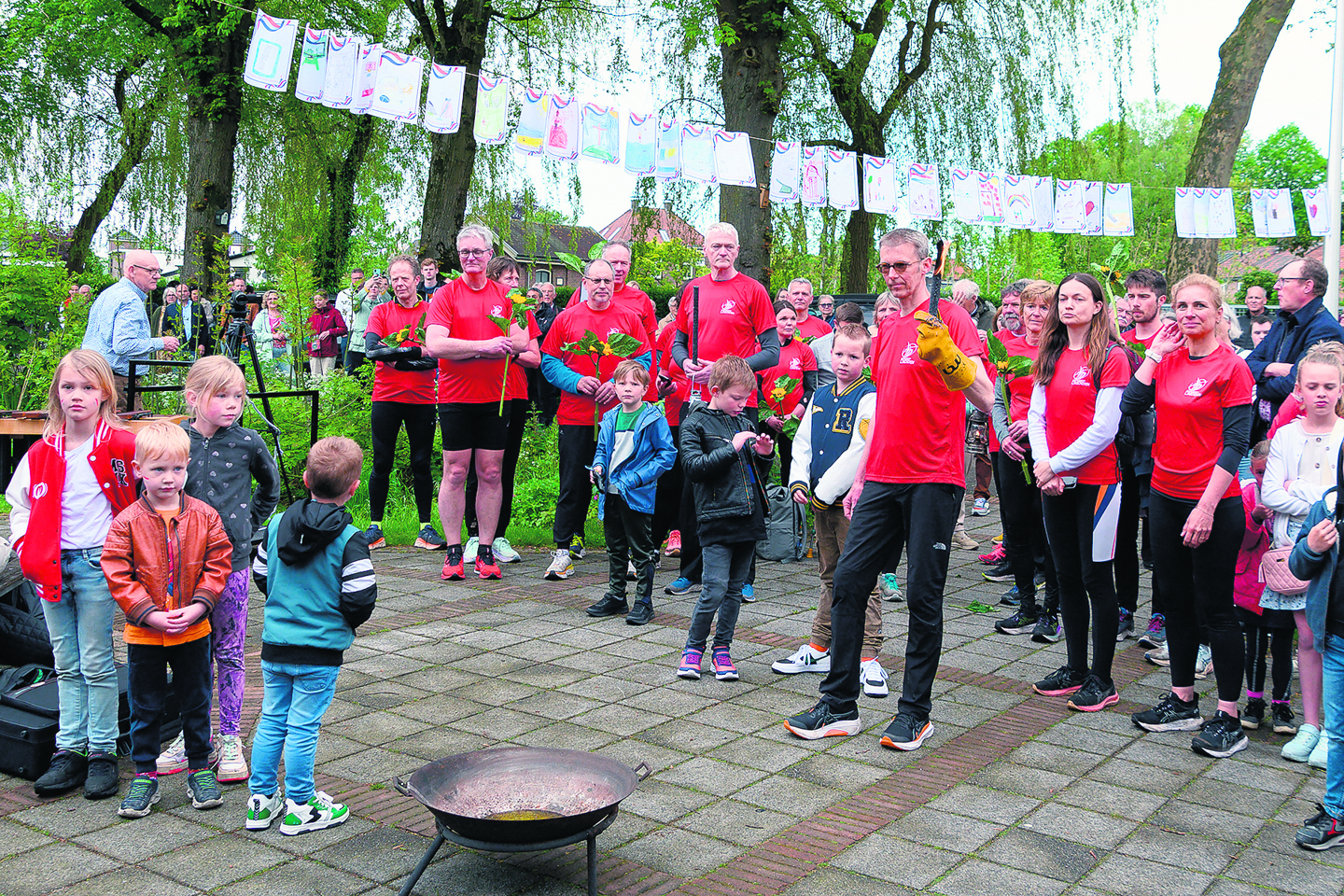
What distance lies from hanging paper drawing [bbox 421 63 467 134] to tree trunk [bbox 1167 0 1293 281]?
11.9m

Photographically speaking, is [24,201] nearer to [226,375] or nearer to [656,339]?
[656,339]

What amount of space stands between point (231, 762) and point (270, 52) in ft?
26.3

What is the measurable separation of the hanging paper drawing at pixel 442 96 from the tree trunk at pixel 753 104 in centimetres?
353

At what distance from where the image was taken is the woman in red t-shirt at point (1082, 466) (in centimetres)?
516

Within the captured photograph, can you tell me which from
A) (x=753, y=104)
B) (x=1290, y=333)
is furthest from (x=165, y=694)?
(x=753, y=104)

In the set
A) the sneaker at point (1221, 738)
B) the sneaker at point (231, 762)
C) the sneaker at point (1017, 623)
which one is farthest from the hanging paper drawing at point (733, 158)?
the sneaker at point (231, 762)

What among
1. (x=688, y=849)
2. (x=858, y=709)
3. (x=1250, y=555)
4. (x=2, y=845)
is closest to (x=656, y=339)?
(x=858, y=709)

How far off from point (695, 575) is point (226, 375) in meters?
3.84

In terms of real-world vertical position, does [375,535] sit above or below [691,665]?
above

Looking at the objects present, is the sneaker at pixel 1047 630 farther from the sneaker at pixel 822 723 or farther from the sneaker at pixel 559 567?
the sneaker at pixel 559 567

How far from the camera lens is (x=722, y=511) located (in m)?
5.57

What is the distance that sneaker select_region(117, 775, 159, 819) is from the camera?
3852 millimetres

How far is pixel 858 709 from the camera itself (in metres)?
5.20

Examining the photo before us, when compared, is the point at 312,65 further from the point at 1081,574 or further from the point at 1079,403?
the point at 1081,574
